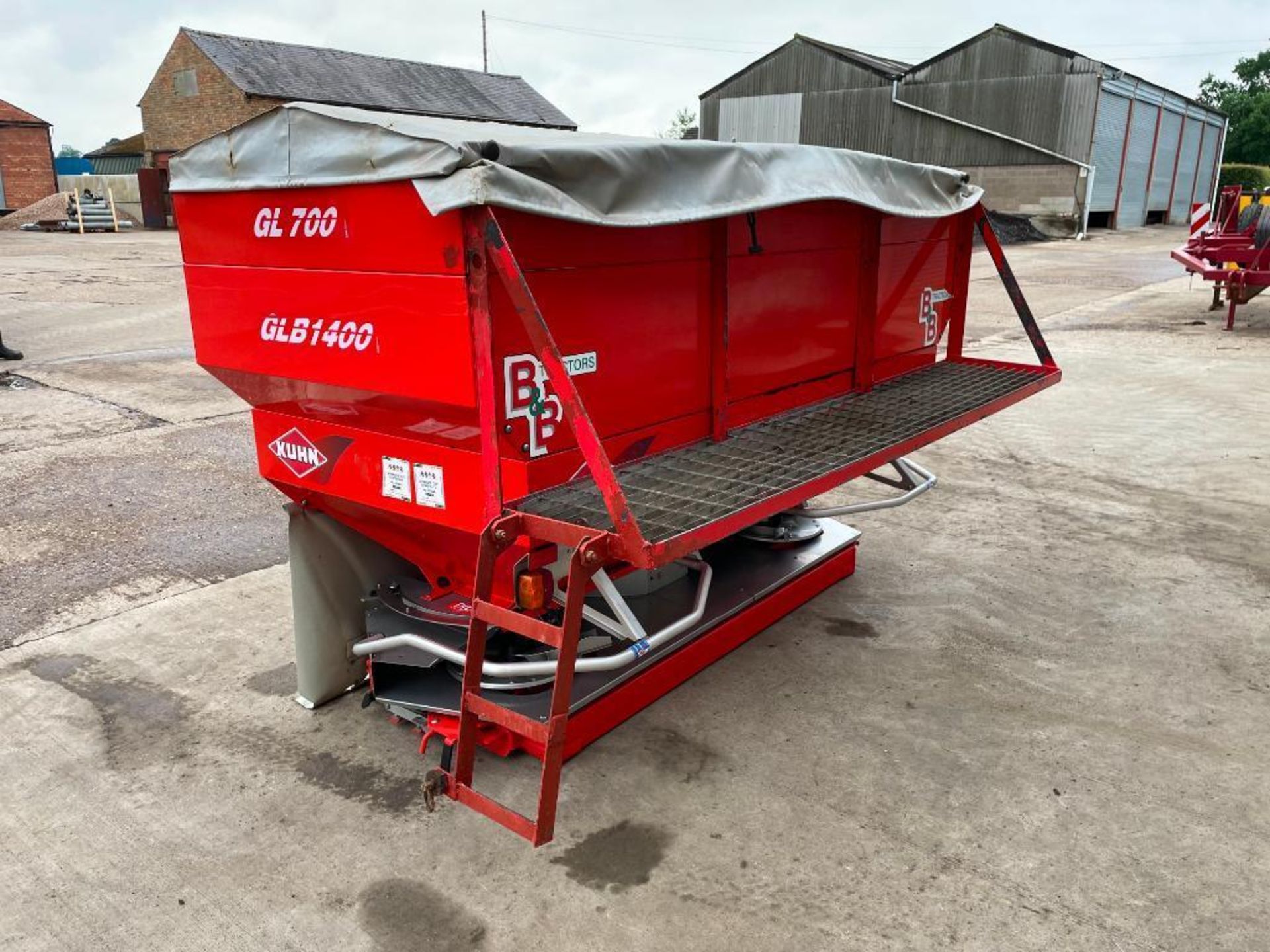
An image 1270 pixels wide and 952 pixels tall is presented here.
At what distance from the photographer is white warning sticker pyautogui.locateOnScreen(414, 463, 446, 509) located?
313 cm

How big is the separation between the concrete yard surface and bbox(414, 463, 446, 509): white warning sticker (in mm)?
958

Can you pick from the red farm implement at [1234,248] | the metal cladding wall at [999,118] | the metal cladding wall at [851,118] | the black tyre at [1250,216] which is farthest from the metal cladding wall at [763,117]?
the black tyre at [1250,216]

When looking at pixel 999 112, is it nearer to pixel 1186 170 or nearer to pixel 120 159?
pixel 1186 170

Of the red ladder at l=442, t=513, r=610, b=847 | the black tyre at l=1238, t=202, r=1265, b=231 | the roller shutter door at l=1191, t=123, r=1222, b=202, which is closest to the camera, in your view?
the red ladder at l=442, t=513, r=610, b=847

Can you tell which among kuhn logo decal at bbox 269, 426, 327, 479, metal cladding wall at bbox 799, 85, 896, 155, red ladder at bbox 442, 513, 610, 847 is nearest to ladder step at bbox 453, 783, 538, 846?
red ladder at bbox 442, 513, 610, 847

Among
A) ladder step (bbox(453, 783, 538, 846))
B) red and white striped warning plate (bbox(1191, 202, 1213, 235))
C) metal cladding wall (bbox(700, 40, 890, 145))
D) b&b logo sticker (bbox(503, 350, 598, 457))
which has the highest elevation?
metal cladding wall (bbox(700, 40, 890, 145))

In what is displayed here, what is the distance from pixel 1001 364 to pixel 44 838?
16.2 feet

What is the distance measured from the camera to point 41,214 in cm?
3300

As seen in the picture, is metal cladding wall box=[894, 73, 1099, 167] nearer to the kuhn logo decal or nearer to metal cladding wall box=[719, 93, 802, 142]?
metal cladding wall box=[719, 93, 802, 142]

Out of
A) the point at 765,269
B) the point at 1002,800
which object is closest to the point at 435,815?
the point at 1002,800

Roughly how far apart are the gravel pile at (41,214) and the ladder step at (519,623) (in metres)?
36.1

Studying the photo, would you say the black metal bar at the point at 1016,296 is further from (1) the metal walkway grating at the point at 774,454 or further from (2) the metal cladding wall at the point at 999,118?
(2) the metal cladding wall at the point at 999,118

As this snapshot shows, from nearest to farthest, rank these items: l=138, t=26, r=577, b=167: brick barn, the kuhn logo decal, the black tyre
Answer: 1. the kuhn logo decal
2. the black tyre
3. l=138, t=26, r=577, b=167: brick barn

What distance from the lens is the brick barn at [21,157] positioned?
3859 cm
